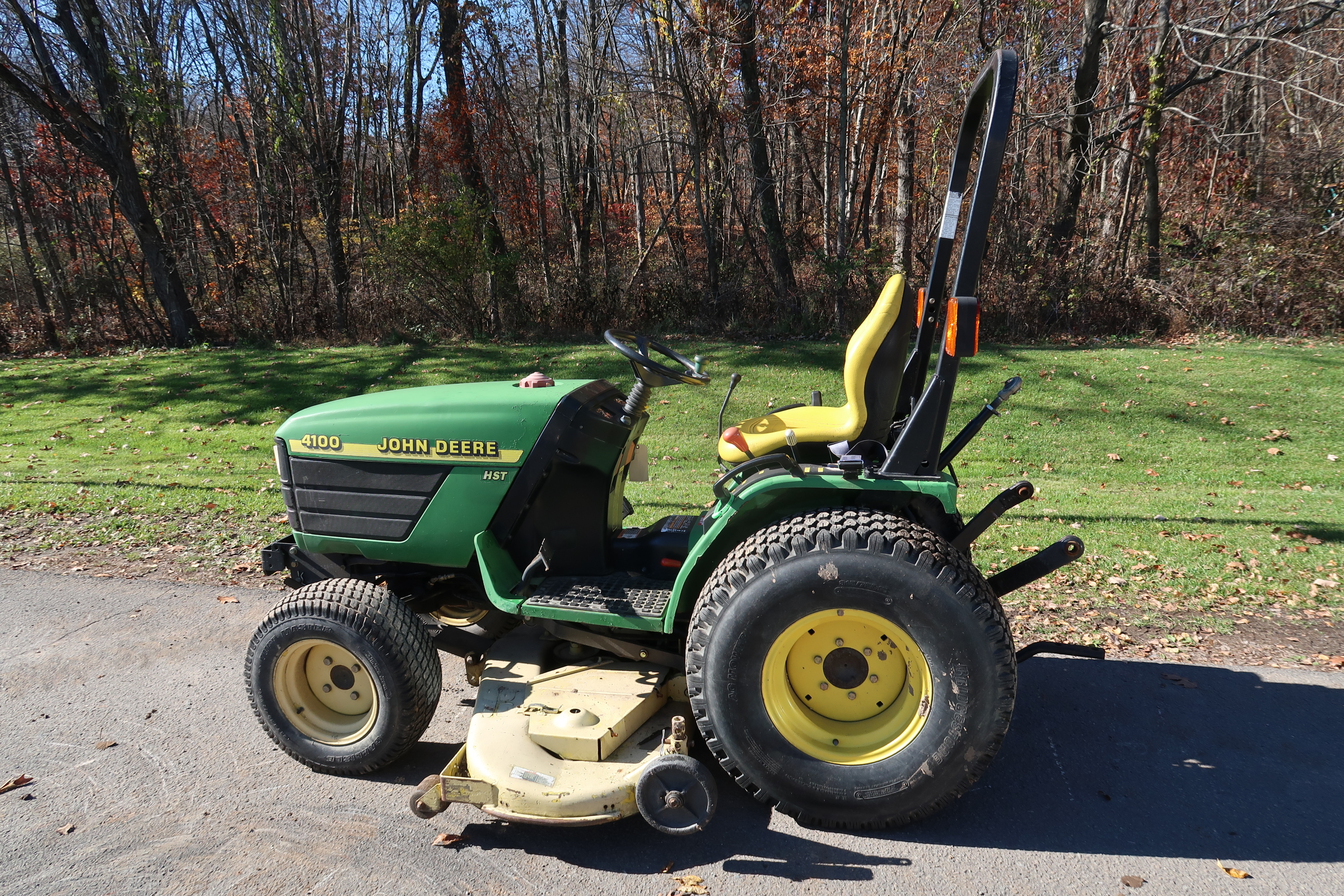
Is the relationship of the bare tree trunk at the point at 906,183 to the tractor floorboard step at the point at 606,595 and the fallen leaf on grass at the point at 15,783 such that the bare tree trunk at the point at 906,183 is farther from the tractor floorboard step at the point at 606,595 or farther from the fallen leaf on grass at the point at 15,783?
the fallen leaf on grass at the point at 15,783

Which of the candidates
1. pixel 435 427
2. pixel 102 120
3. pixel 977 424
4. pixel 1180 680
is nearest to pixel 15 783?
pixel 435 427

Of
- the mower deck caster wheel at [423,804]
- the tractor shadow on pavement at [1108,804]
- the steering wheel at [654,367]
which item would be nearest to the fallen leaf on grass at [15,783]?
the mower deck caster wheel at [423,804]

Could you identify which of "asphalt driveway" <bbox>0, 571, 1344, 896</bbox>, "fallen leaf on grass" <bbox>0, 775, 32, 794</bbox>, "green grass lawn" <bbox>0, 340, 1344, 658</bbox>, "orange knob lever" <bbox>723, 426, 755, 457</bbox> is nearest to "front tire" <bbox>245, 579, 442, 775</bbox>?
"asphalt driveway" <bbox>0, 571, 1344, 896</bbox>

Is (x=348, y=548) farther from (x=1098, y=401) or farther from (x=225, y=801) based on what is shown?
(x=1098, y=401)

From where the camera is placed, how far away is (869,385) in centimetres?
312

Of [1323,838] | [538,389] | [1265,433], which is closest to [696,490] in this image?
[538,389]

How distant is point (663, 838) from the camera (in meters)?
2.68

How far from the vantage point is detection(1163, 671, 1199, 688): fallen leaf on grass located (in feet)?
11.7

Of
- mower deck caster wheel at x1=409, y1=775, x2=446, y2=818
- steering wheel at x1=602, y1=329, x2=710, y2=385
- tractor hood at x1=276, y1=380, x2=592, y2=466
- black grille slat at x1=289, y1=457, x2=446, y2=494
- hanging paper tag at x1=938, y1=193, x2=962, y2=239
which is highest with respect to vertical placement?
hanging paper tag at x1=938, y1=193, x2=962, y2=239

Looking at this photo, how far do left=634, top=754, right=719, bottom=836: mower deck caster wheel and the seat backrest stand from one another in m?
1.37

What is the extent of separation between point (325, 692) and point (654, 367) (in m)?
1.77

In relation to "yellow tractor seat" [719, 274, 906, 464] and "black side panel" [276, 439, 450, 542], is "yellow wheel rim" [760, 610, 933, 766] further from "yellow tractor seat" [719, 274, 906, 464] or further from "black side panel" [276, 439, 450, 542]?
"black side panel" [276, 439, 450, 542]

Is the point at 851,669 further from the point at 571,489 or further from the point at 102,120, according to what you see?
the point at 102,120

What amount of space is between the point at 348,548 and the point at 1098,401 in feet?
27.8
